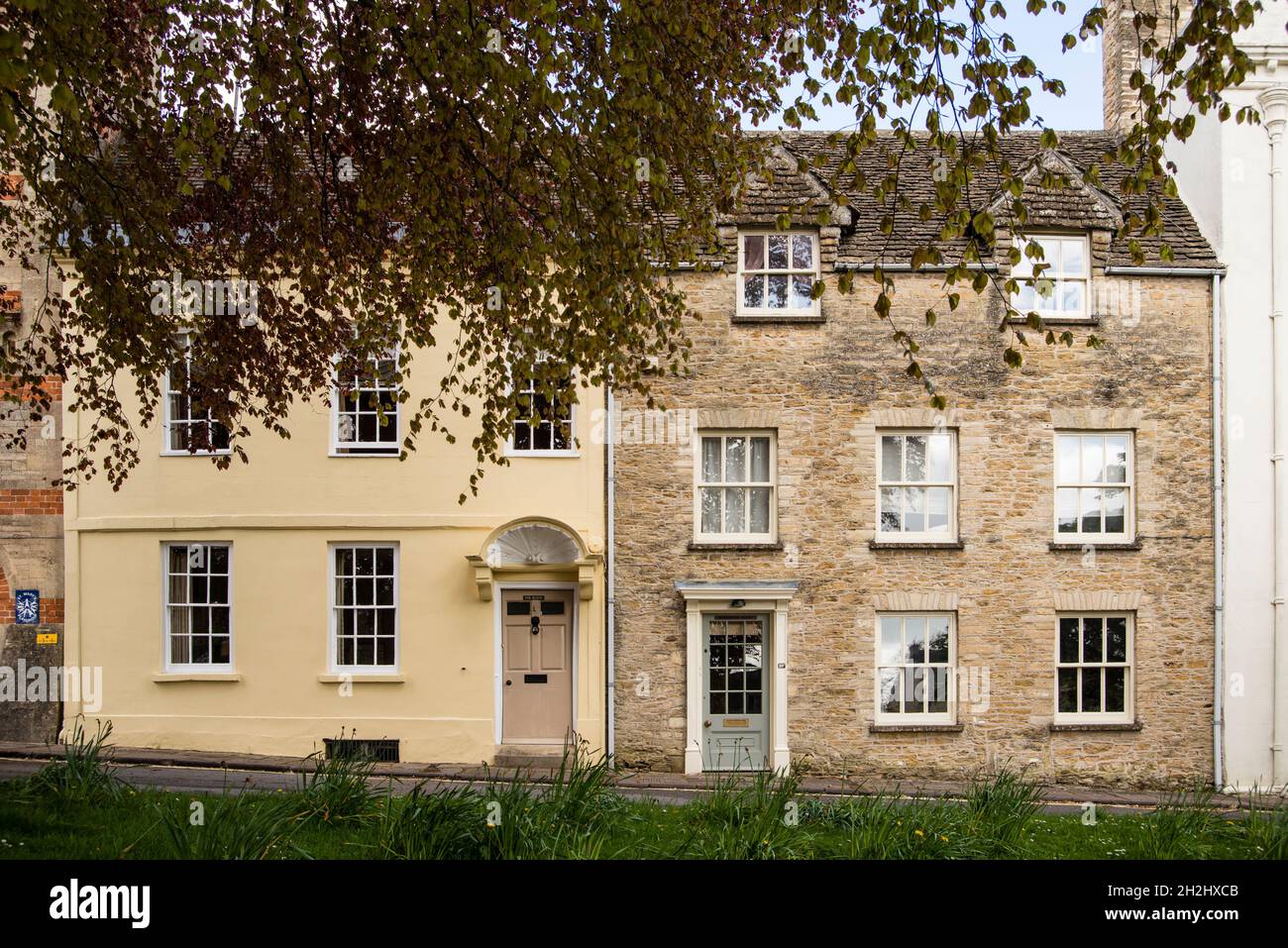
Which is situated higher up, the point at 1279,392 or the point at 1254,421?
the point at 1279,392

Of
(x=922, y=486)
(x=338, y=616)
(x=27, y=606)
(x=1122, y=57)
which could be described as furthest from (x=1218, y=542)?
(x=27, y=606)

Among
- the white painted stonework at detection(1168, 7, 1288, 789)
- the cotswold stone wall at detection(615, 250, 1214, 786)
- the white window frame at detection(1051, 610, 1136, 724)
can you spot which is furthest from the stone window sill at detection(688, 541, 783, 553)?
the white painted stonework at detection(1168, 7, 1288, 789)

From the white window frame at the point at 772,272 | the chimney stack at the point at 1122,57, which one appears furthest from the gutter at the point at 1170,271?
the white window frame at the point at 772,272

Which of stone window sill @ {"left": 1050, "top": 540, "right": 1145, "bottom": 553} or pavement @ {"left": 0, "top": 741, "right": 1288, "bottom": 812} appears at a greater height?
stone window sill @ {"left": 1050, "top": 540, "right": 1145, "bottom": 553}

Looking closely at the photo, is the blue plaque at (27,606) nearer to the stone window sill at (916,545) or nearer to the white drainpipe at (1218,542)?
the stone window sill at (916,545)

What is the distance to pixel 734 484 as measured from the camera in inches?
616

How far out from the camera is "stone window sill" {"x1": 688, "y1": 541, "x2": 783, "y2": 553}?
1550cm

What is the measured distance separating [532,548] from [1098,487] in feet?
28.8

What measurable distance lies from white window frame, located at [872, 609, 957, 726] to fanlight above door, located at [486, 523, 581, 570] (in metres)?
4.81

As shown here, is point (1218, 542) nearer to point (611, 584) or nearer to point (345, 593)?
point (611, 584)

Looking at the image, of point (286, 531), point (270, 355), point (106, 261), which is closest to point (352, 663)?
point (286, 531)

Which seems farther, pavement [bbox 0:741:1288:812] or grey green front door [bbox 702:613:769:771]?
grey green front door [bbox 702:613:769:771]

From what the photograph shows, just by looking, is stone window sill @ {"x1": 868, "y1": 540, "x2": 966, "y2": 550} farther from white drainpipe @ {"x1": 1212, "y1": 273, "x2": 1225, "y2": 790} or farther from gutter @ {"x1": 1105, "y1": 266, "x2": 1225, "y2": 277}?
gutter @ {"x1": 1105, "y1": 266, "x2": 1225, "y2": 277}
